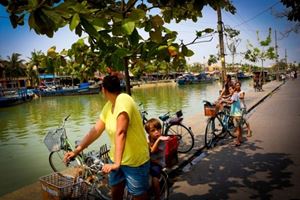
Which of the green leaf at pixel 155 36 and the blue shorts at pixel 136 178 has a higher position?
the green leaf at pixel 155 36

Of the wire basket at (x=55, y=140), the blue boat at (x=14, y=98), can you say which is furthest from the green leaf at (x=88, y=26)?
the blue boat at (x=14, y=98)

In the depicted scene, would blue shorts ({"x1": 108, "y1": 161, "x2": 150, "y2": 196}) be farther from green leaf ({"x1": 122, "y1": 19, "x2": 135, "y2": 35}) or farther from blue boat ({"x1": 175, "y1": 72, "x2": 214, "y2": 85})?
blue boat ({"x1": 175, "y1": 72, "x2": 214, "y2": 85})

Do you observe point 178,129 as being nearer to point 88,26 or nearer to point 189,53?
point 189,53

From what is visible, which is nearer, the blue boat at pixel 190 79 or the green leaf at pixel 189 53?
the green leaf at pixel 189 53

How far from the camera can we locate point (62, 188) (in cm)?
385

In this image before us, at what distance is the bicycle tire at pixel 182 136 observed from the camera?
7668 mm

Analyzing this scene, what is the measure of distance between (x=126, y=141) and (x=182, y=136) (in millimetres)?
5071

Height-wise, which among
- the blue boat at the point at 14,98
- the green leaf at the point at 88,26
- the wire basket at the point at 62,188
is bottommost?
the blue boat at the point at 14,98

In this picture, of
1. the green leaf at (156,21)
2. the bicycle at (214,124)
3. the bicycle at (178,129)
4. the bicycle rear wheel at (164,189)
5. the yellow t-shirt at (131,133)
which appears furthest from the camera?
the bicycle at (214,124)

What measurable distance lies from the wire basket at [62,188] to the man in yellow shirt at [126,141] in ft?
3.22

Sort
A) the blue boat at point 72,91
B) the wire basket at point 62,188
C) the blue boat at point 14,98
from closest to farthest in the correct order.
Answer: the wire basket at point 62,188, the blue boat at point 14,98, the blue boat at point 72,91

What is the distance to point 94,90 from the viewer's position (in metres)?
56.9

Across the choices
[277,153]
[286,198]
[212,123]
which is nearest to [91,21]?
[286,198]

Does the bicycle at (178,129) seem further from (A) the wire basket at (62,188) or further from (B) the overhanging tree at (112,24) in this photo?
(B) the overhanging tree at (112,24)
